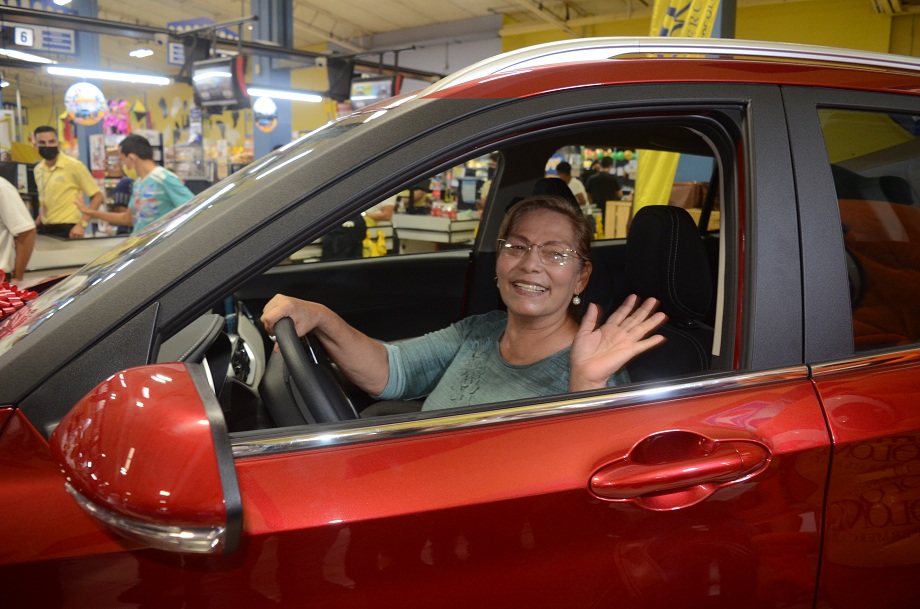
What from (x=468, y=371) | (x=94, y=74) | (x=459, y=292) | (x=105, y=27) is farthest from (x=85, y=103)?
(x=468, y=371)

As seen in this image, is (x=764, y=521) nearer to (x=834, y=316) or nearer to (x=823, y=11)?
(x=834, y=316)

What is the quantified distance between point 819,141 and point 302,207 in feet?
2.62

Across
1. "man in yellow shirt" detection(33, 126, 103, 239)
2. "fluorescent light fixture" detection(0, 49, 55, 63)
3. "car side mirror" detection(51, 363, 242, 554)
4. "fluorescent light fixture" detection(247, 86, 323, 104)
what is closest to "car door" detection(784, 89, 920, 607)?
"car side mirror" detection(51, 363, 242, 554)

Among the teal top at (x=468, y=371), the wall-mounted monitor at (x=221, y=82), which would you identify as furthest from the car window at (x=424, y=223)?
the teal top at (x=468, y=371)

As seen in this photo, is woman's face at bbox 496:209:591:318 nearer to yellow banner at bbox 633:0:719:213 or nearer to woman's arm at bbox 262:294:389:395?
woman's arm at bbox 262:294:389:395

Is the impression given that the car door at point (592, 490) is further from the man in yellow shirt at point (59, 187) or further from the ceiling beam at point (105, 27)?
the ceiling beam at point (105, 27)

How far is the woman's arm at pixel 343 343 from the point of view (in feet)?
5.41

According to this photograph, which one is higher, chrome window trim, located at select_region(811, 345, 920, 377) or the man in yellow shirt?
the man in yellow shirt

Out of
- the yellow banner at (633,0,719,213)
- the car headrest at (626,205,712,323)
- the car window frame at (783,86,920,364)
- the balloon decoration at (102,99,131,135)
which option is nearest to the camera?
the car window frame at (783,86,920,364)

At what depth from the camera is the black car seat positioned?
4.73 ft

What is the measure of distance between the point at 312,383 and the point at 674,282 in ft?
2.31

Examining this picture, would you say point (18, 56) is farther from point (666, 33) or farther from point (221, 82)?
point (666, 33)

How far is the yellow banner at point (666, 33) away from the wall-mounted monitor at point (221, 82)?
666 cm

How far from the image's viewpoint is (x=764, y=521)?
1039 millimetres
